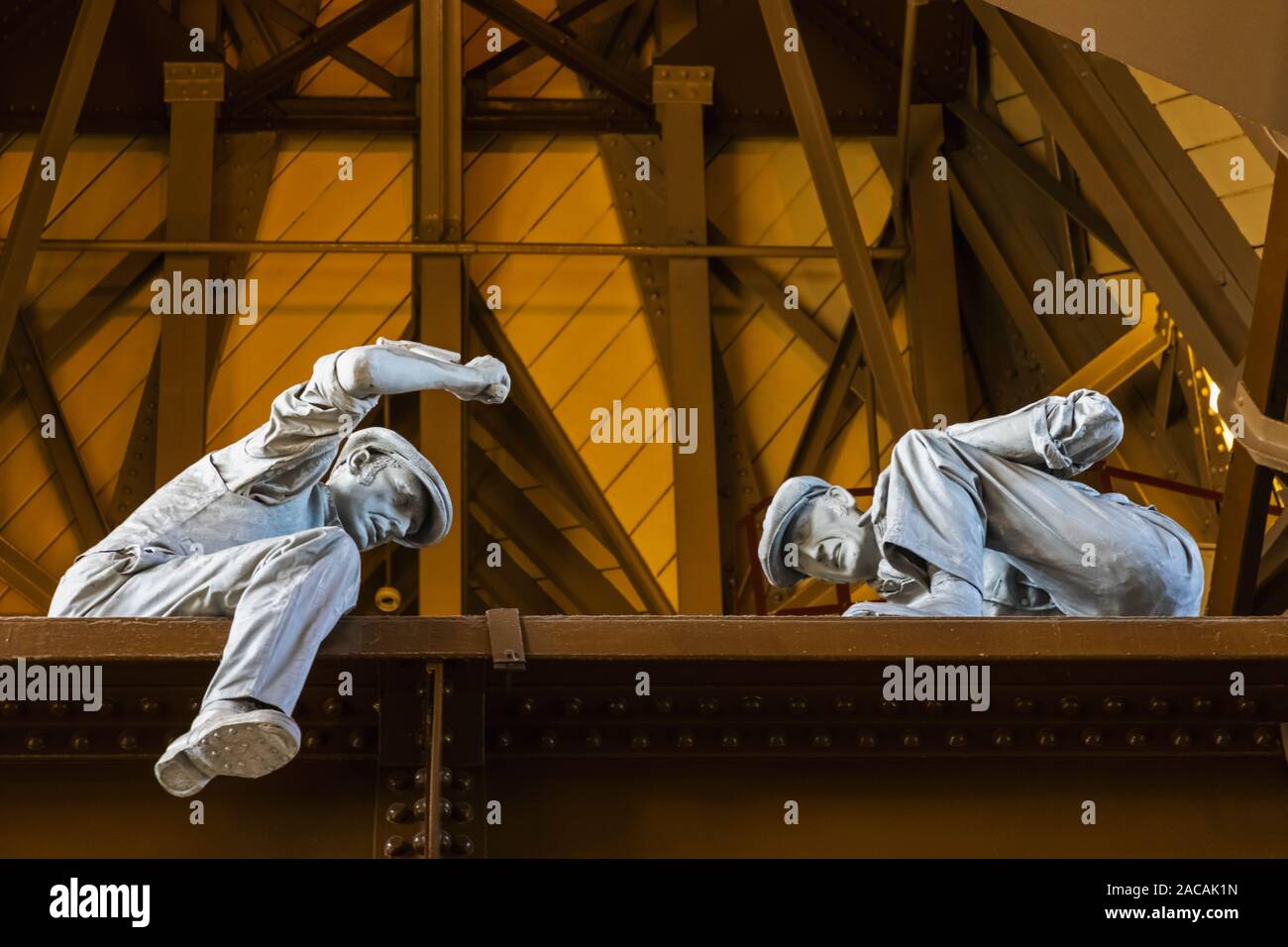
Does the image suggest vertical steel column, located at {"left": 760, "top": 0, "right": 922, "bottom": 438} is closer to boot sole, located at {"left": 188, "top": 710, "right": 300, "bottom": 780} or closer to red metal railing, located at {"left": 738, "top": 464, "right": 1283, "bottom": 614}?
red metal railing, located at {"left": 738, "top": 464, "right": 1283, "bottom": 614}

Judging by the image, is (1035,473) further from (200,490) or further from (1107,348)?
(1107,348)

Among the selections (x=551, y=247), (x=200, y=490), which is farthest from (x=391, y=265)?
(x=200, y=490)

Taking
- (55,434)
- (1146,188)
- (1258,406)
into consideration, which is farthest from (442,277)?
(1258,406)

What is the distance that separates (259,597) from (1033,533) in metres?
2.73

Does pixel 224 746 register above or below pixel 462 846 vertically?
above

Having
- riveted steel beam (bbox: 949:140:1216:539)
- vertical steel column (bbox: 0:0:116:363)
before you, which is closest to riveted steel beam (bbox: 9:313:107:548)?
vertical steel column (bbox: 0:0:116:363)

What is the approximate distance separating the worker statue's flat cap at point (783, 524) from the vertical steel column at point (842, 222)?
15.6 ft

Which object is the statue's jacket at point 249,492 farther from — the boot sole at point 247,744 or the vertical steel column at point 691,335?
the vertical steel column at point 691,335

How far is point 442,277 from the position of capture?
15078mm

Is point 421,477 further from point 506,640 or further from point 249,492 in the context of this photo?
point 506,640

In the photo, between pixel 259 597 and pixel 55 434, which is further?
pixel 55 434

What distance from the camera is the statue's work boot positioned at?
5066 mm

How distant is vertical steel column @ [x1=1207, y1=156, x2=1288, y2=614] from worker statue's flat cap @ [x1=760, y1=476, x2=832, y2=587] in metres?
3.09

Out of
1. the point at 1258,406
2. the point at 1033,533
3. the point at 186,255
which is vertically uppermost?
the point at 186,255
